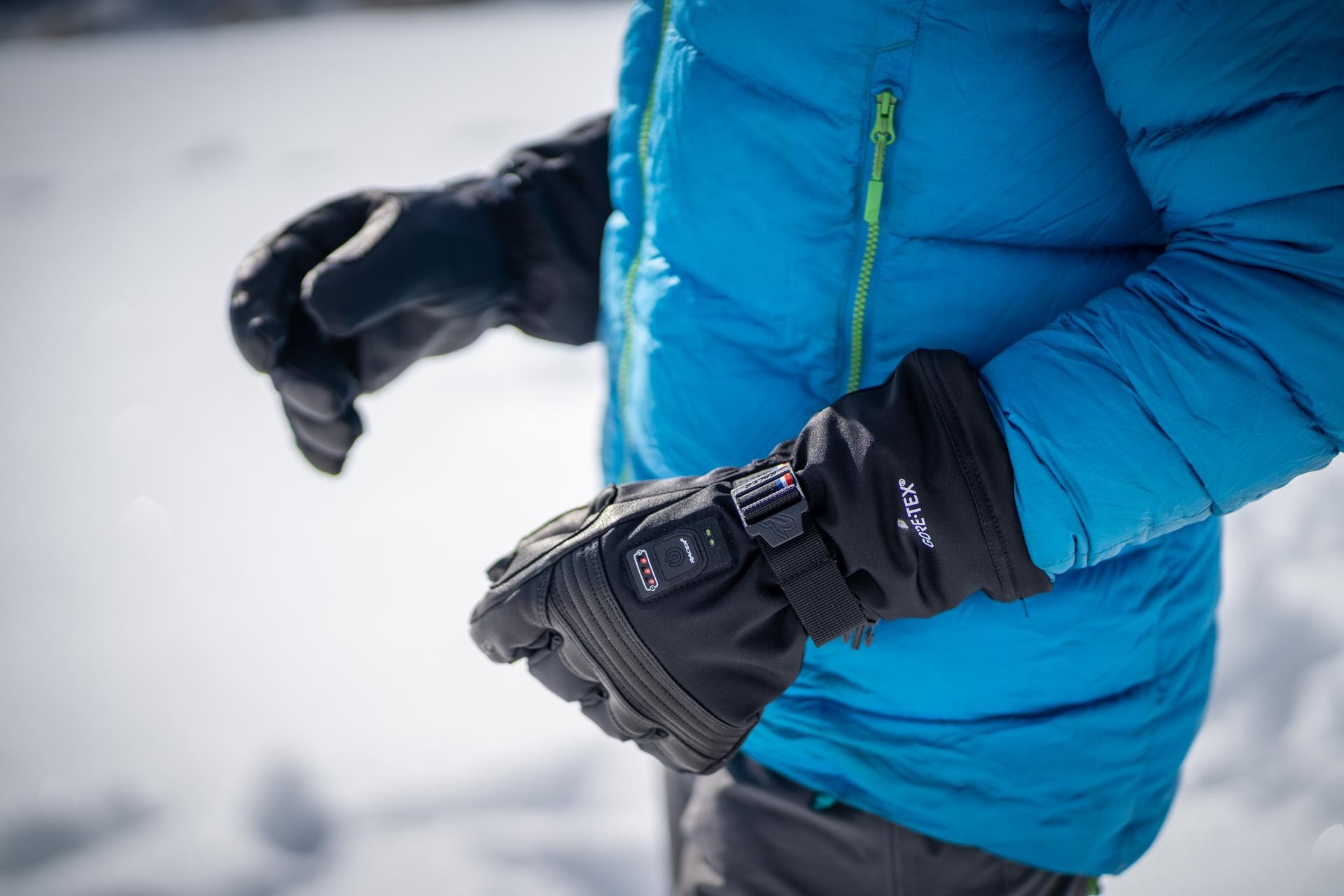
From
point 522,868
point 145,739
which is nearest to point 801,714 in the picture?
point 522,868

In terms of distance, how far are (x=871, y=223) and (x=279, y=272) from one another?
1.79 ft

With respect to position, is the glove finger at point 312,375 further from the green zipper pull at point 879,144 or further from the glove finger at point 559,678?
the green zipper pull at point 879,144

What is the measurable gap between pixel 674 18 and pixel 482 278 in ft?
1.13

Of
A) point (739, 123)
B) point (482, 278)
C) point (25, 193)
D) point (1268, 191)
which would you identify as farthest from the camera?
point (25, 193)

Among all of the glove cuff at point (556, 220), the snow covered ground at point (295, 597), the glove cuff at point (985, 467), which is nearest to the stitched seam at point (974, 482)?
the glove cuff at point (985, 467)

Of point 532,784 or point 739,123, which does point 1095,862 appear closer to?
point 739,123

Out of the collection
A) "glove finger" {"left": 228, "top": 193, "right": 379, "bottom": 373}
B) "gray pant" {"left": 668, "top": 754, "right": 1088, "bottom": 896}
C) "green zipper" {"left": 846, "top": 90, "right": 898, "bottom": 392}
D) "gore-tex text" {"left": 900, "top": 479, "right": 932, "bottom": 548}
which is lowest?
"gray pant" {"left": 668, "top": 754, "right": 1088, "bottom": 896}

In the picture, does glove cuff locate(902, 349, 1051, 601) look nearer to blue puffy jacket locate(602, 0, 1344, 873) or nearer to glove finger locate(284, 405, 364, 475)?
blue puffy jacket locate(602, 0, 1344, 873)

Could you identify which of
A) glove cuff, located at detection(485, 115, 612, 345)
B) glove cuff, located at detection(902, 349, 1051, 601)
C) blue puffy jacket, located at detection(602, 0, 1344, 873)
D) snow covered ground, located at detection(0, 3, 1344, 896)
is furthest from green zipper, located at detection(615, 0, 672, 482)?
snow covered ground, located at detection(0, 3, 1344, 896)

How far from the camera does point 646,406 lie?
2.47 ft

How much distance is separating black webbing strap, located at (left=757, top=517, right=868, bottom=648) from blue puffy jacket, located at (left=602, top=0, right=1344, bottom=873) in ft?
0.35

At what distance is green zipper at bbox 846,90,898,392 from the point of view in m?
0.60

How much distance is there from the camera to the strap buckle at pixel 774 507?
58 cm

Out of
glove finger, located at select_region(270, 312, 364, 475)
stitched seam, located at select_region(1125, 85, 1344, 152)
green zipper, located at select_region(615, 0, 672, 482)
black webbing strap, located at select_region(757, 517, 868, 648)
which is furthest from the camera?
glove finger, located at select_region(270, 312, 364, 475)
